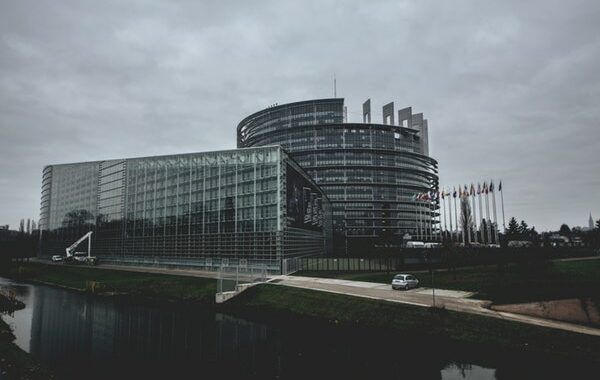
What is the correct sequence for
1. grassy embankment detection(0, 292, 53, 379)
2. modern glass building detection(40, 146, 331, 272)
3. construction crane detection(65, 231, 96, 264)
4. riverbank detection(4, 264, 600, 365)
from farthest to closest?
1. construction crane detection(65, 231, 96, 264)
2. modern glass building detection(40, 146, 331, 272)
3. riverbank detection(4, 264, 600, 365)
4. grassy embankment detection(0, 292, 53, 379)

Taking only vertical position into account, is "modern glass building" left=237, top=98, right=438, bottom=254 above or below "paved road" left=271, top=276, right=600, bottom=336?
above

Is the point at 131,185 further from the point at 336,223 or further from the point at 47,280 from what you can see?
the point at 336,223

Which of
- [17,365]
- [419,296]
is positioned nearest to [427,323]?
[419,296]

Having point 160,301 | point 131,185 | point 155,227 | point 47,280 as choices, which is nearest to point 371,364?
point 160,301

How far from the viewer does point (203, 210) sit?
78.9 metres

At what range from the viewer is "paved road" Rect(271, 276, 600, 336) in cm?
3133

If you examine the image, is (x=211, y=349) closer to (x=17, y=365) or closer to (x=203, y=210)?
(x=17, y=365)

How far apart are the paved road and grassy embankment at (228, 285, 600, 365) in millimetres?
1456

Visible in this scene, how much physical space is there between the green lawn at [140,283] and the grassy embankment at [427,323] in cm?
876

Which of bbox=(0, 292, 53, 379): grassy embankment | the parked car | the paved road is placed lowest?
bbox=(0, 292, 53, 379): grassy embankment

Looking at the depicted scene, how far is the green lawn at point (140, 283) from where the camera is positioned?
57.7 m

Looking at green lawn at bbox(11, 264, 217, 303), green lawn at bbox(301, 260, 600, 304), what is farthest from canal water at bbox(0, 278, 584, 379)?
green lawn at bbox(301, 260, 600, 304)

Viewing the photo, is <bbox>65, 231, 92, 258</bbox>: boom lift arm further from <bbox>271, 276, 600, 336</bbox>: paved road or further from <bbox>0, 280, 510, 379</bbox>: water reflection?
<bbox>271, 276, 600, 336</bbox>: paved road

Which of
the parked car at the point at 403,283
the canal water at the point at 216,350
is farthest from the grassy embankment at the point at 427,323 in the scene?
the parked car at the point at 403,283
